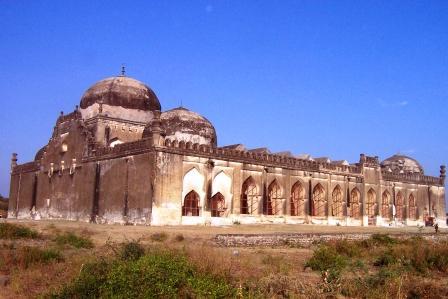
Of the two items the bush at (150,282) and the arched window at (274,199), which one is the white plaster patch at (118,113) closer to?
the arched window at (274,199)

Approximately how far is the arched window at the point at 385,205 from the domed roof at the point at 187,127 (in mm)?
14304

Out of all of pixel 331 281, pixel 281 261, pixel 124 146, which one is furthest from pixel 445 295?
pixel 124 146

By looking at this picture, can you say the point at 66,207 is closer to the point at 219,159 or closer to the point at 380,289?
the point at 219,159

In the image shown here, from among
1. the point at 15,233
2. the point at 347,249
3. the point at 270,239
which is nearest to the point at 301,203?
the point at 270,239

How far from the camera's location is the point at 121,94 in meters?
29.9

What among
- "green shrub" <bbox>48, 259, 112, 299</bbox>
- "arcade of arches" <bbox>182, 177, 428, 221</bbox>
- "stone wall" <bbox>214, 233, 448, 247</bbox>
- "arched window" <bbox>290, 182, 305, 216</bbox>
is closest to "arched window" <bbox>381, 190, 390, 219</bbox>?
"arcade of arches" <bbox>182, 177, 428, 221</bbox>

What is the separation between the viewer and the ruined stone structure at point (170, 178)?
23.8 m

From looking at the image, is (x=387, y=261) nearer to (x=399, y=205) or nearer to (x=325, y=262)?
(x=325, y=262)

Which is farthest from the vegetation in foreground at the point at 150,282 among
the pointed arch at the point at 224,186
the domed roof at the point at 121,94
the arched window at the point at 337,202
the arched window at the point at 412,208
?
the arched window at the point at 412,208

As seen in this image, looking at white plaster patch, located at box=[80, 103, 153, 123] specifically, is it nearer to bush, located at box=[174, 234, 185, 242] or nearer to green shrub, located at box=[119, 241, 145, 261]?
bush, located at box=[174, 234, 185, 242]

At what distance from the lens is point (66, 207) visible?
2875cm

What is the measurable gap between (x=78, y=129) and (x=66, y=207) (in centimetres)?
474

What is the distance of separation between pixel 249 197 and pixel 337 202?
303 inches

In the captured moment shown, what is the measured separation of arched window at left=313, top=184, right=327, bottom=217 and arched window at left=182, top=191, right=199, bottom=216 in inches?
372
